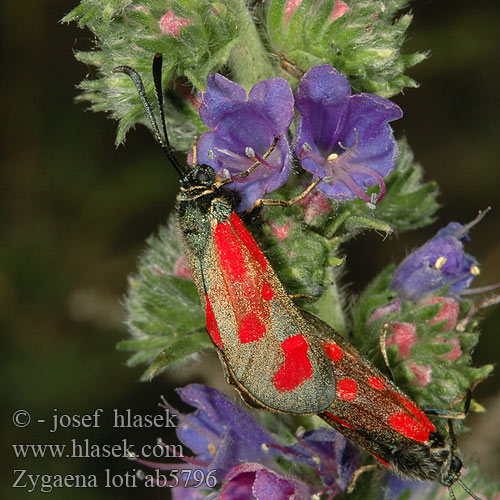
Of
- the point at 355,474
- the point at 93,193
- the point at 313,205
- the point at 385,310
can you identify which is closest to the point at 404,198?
the point at 385,310

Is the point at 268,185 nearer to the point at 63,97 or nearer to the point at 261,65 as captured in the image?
the point at 261,65

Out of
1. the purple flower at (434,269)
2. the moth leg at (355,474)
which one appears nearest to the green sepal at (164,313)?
the moth leg at (355,474)

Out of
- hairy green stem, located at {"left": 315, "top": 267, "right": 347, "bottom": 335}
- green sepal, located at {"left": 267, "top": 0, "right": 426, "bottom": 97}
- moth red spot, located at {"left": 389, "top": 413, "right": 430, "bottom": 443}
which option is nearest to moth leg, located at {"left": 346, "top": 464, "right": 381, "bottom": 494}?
moth red spot, located at {"left": 389, "top": 413, "right": 430, "bottom": 443}

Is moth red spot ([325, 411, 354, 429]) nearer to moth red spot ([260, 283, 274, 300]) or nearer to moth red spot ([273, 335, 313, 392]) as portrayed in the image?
moth red spot ([273, 335, 313, 392])

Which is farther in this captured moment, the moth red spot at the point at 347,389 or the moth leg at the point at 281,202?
the moth leg at the point at 281,202

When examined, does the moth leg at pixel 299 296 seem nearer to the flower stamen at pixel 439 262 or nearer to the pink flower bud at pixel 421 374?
the pink flower bud at pixel 421 374

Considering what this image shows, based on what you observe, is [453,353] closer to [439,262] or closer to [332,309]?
[439,262]

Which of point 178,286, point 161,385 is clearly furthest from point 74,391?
point 178,286
